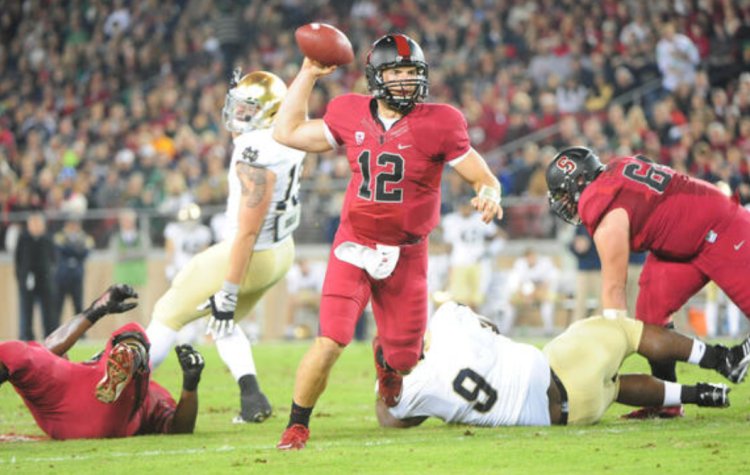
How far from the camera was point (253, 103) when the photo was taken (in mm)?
7574

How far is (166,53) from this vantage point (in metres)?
21.8

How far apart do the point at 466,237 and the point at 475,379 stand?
342 inches

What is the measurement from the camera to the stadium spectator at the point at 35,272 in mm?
14688

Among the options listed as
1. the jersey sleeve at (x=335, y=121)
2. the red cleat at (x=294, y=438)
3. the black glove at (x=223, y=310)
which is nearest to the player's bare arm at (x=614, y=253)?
the jersey sleeve at (x=335, y=121)

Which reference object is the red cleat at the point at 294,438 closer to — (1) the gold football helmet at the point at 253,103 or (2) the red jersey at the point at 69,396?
(2) the red jersey at the point at 69,396

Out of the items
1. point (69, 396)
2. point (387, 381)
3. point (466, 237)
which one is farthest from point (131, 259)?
point (387, 381)

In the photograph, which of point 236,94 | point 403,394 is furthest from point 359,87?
point 403,394

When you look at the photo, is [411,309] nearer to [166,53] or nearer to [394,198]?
[394,198]

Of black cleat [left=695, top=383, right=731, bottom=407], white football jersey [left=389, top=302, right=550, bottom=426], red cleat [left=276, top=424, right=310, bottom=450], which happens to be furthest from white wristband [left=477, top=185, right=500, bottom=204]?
black cleat [left=695, top=383, right=731, bottom=407]

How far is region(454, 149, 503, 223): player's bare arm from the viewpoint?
18.8ft

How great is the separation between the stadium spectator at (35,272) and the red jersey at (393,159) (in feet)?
30.3

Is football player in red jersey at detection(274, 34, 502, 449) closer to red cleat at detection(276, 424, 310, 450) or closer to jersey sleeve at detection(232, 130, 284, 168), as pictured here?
red cleat at detection(276, 424, 310, 450)

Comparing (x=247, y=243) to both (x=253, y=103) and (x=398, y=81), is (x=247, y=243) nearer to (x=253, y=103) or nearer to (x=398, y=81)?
(x=253, y=103)

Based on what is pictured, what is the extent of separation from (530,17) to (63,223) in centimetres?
697
